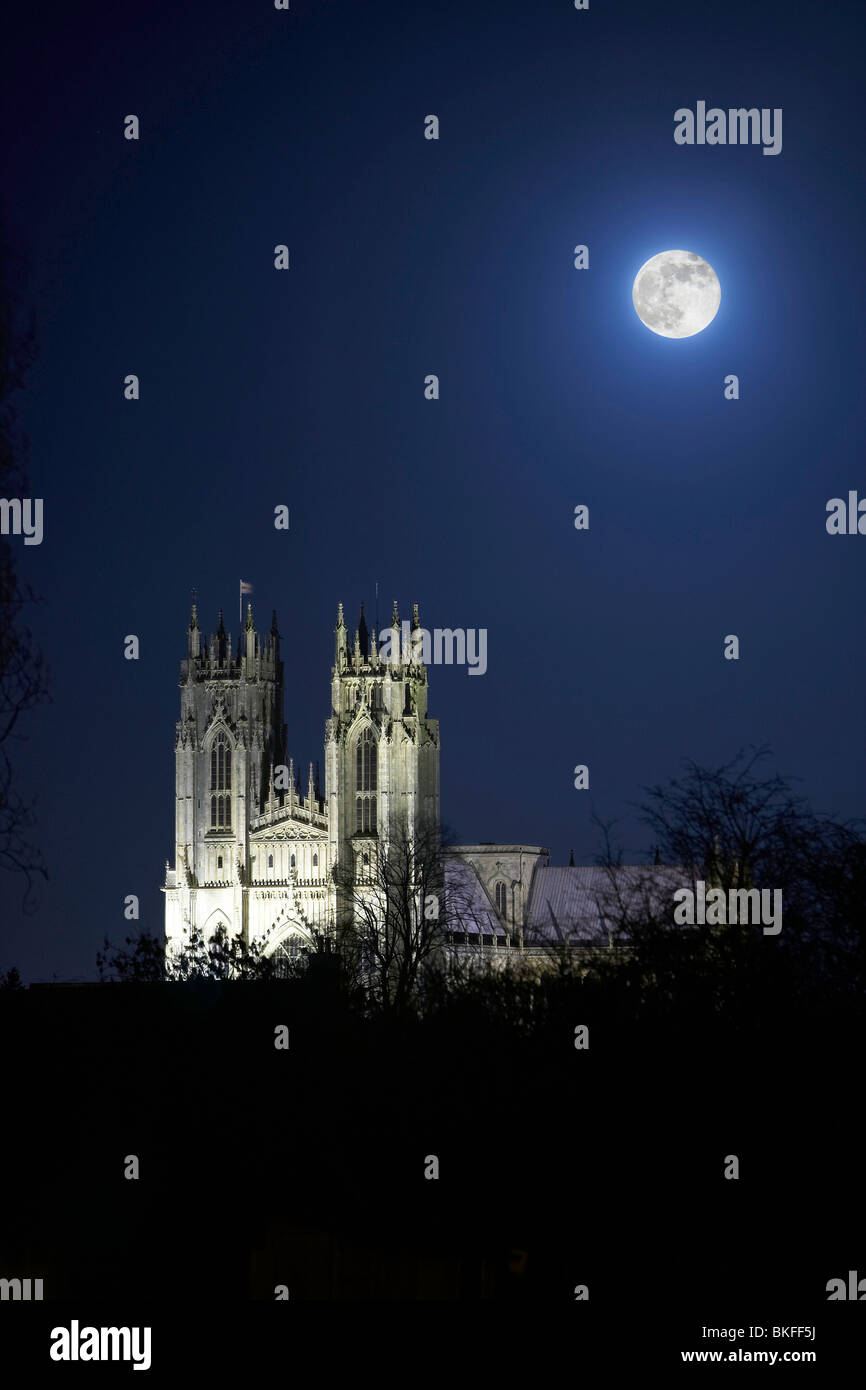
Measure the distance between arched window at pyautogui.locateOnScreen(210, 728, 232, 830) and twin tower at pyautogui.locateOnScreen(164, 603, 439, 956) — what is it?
0.21ft

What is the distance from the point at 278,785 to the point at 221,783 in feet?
8.37

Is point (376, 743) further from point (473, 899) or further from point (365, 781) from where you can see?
point (473, 899)

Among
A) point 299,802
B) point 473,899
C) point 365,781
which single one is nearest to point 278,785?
point 299,802

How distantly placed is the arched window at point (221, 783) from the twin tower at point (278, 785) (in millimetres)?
63

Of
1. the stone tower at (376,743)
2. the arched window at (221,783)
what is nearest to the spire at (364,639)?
the stone tower at (376,743)

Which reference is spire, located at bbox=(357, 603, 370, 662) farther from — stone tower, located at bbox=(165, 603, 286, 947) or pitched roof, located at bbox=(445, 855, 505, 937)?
pitched roof, located at bbox=(445, 855, 505, 937)

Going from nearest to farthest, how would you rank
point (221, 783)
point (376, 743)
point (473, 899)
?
point (473, 899) < point (376, 743) < point (221, 783)

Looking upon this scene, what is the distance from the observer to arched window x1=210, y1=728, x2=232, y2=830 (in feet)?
348

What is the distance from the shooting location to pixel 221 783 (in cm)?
10619
